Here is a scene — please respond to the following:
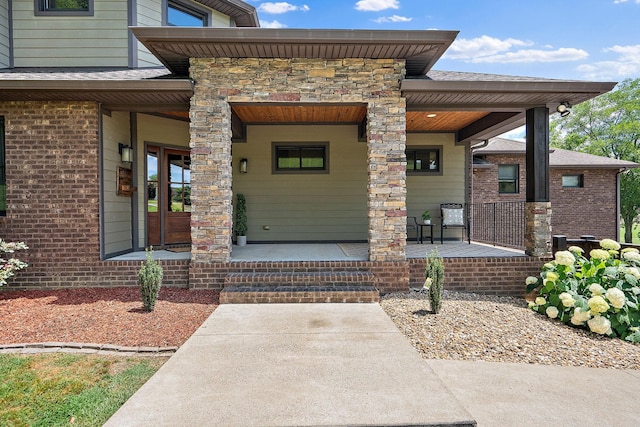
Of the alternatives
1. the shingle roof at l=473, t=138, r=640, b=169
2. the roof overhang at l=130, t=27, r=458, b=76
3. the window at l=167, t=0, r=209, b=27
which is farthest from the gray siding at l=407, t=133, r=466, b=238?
the window at l=167, t=0, r=209, b=27

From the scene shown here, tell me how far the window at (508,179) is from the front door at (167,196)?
9.48 m

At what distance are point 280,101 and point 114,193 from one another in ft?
11.0

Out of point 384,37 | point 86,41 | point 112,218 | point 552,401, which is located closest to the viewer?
point 552,401

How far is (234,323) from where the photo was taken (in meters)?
3.86

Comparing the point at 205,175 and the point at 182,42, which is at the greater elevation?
the point at 182,42

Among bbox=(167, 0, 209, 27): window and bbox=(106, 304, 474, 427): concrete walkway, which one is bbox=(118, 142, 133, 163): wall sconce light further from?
bbox=(106, 304, 474, 427): concrete walkway

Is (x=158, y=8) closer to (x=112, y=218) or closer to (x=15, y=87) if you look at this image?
(x=15, y=87)

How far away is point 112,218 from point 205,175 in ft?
6.79

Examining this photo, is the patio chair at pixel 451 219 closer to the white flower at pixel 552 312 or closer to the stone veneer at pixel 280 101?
the stone veneer at pixel 280 101

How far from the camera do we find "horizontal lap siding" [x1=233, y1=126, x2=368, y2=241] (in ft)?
26.8

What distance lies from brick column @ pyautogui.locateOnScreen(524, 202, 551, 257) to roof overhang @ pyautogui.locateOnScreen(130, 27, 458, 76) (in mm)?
2949

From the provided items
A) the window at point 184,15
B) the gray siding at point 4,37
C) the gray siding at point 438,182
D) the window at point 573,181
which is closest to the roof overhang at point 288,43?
the window at point 184,15

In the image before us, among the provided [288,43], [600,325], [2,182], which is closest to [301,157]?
[288,43]

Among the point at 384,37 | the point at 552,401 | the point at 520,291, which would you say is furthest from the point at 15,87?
the point at 520,291
